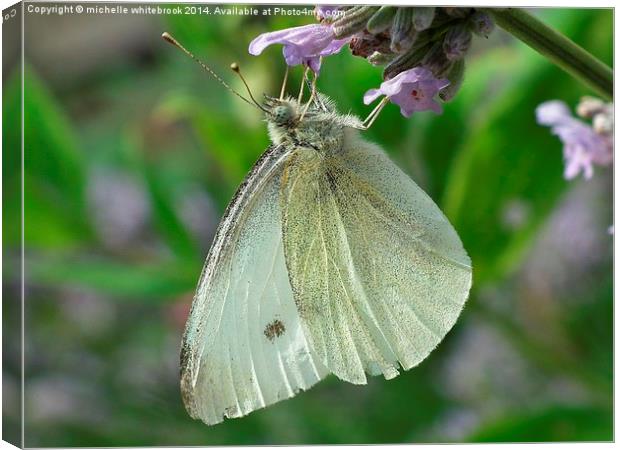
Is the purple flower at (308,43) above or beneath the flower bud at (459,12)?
above

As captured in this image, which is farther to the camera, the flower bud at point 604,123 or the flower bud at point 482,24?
the flower bud at point 604,123

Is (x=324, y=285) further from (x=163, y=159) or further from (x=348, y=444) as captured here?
(x=163, y=159)

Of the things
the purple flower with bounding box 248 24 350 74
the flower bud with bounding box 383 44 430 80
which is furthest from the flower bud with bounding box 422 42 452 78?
the purple flower with bounding box 248 24 350 74

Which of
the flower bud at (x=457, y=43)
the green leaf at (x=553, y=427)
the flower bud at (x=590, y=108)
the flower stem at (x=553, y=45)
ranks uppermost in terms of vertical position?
the flower bud at (x=590, y=108)

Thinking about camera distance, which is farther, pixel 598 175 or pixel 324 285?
pixel 598 175

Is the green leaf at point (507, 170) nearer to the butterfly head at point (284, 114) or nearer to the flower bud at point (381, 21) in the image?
the butterfly head at point (284, 114)

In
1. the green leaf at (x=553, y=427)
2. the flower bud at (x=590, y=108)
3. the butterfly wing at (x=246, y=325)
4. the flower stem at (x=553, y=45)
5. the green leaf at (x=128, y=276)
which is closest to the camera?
the flower stem at (x=553, y=45)

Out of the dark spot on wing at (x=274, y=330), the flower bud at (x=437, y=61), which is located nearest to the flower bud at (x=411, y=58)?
the flower bud at (x=437, y=61)

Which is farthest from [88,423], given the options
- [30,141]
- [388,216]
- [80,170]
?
[388,216]
